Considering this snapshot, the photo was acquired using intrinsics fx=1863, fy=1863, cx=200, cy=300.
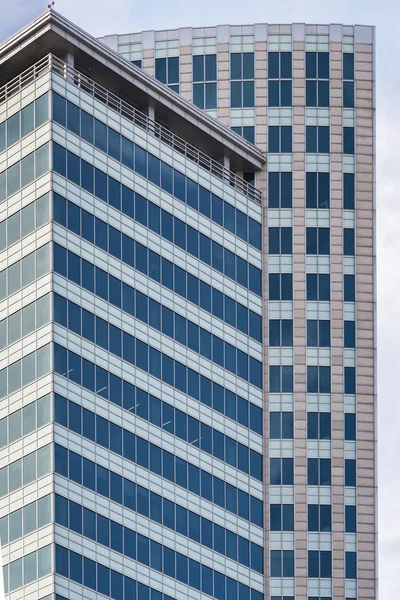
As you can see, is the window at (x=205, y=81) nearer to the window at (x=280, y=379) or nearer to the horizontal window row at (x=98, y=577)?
the window at (x=280, y=379)

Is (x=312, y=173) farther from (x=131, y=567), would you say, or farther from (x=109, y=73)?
(x=131, y=567)

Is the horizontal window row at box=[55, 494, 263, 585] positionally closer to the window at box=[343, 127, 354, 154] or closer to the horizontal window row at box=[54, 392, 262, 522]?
the horizontal window row at box=[54, 392, 262, 522]

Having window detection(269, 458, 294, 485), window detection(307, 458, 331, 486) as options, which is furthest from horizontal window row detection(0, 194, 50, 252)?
window detection(307, 458, 331, 486)

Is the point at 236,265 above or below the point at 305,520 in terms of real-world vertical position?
above

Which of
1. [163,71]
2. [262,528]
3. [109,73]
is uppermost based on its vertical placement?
[163,71]

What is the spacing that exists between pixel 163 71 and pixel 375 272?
23.0 metres

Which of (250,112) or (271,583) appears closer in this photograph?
(271,583)

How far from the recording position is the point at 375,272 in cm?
14000

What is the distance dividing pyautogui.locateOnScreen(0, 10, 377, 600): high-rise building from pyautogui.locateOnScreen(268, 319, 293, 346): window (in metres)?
0.23

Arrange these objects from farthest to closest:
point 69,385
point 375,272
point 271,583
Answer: point 375,272, point 271,583, point 69,385

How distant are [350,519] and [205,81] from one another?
35736 mm

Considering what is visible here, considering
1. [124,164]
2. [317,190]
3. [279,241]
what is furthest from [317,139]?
[124,164]

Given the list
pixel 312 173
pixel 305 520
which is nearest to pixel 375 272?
pixel 312 173

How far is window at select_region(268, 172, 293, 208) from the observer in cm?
14000
